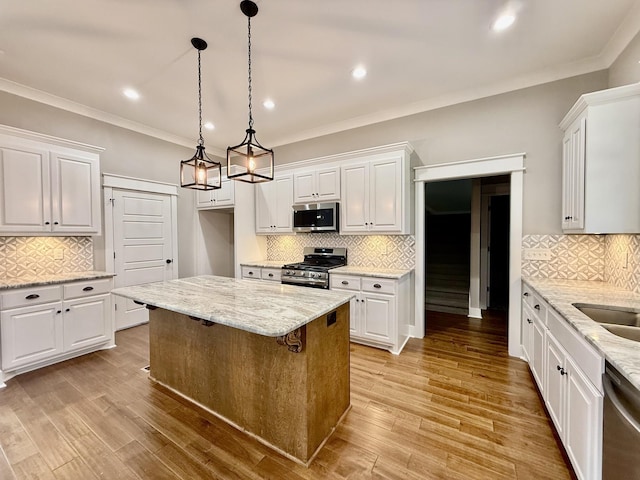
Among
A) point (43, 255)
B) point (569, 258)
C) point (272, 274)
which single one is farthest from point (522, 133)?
point (43, 255)

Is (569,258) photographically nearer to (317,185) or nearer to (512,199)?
(512,199)

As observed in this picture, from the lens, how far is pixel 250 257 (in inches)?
186

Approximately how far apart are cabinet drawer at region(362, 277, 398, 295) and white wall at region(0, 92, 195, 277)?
137 inches

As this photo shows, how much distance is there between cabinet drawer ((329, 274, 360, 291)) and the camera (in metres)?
3.38

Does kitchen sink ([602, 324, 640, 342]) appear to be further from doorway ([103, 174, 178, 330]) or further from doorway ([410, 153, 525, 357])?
doorway ([103, 174, 178, 330])

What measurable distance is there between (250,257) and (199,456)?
10.5 feet

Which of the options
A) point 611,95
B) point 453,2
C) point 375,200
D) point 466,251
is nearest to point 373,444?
point 375,200

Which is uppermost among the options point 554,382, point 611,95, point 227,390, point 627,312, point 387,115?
point 387,115

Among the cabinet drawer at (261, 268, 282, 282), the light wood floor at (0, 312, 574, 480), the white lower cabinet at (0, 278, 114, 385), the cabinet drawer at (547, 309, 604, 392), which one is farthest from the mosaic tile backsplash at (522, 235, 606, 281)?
the white lower cabinet at (0, 278, 114, 385)

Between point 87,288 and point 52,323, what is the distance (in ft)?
1.48

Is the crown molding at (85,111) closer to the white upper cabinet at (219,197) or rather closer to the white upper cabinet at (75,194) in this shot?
the white upper cabinet at (75,194)

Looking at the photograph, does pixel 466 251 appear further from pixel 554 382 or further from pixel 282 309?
pixel 282 309

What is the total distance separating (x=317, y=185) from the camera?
3.98 metres

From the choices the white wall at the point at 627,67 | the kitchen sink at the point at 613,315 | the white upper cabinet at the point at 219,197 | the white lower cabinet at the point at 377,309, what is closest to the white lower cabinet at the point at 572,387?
the kitchen sink at the point at 613,315
